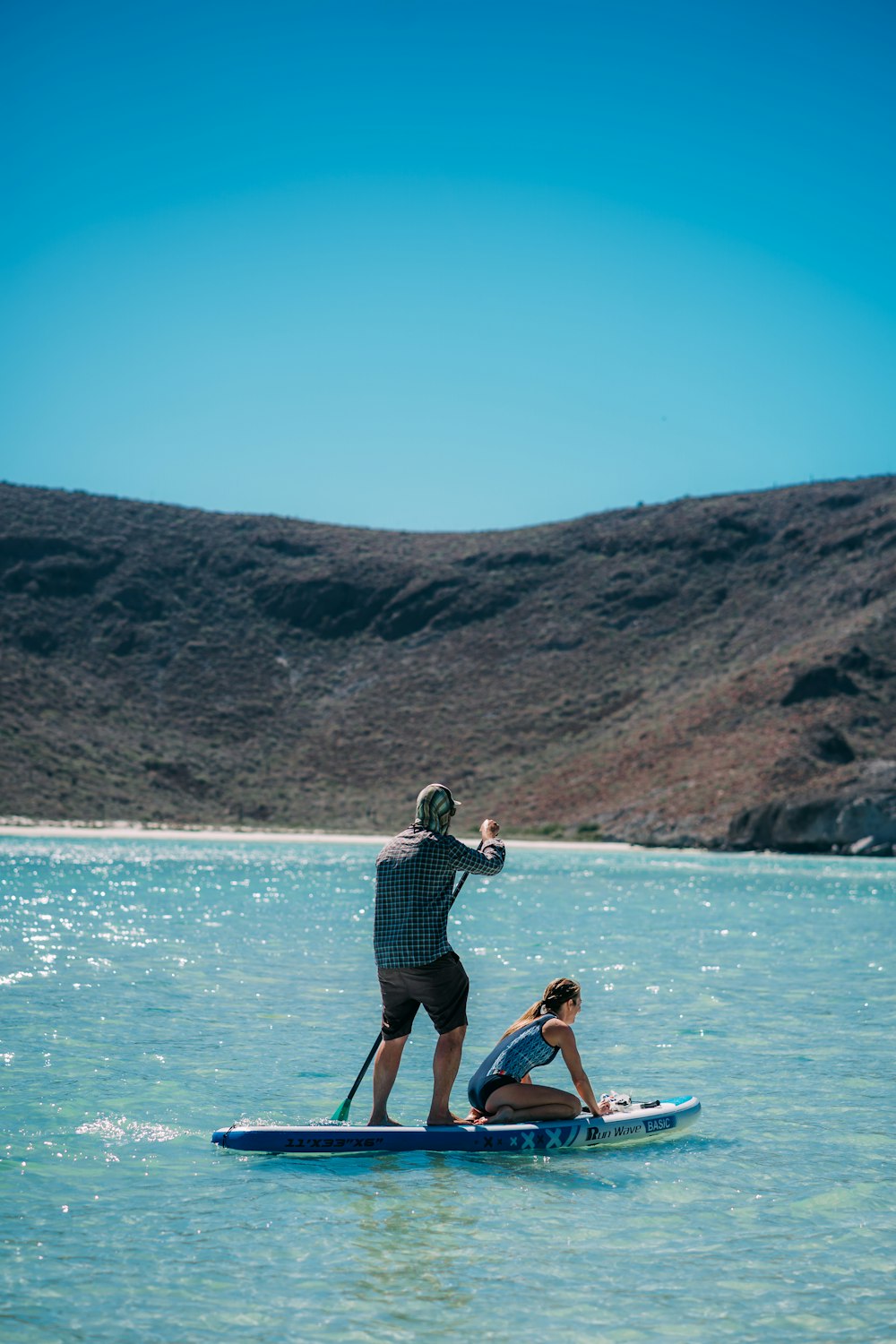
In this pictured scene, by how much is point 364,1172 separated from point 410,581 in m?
91.1

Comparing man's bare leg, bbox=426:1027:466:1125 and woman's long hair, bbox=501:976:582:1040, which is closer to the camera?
man's bare leg, bbox=426:1027:466:1125

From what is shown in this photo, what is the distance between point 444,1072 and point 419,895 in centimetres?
119

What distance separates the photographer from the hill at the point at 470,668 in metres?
63.1

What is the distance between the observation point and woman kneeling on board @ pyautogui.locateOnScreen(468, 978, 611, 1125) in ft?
29.3

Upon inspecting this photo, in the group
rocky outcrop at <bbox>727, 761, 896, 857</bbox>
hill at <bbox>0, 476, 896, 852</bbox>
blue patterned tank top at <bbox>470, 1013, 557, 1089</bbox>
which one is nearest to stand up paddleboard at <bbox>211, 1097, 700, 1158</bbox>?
blue patterned tank top at <bbox>470, 1013, 557, 1089</bbox>

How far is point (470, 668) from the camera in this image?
292 ft

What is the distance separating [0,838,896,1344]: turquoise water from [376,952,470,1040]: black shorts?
86cm

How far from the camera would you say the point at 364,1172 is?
27.1 ft

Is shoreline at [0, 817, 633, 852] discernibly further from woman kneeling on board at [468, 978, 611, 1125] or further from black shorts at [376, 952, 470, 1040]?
black shorts at [376, 952, 470, 1040]

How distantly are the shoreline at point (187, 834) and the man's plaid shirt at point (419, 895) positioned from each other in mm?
49358

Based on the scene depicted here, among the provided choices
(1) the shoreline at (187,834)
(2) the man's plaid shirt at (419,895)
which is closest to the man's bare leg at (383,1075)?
(2) the man's plaid shirt at (419,895)

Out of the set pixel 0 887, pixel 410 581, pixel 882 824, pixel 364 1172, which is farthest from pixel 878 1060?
pixel 410 581

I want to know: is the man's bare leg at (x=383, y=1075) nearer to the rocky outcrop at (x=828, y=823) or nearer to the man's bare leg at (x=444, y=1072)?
the man's bare leg at (x=444, y=1072)

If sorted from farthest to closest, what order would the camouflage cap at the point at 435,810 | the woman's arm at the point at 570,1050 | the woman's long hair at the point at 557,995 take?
the woman's long hair at the point at 557,995
the woman's arm at the point at 570,1050
the camouflage cap at the point at 435,810
